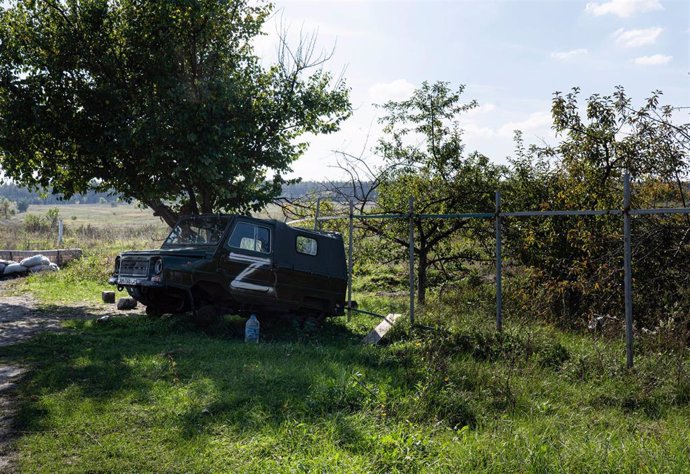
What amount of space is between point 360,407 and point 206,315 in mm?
4951

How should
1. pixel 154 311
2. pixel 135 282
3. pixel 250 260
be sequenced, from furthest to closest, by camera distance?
pixel 154 311
pixel 250 260
pixel 135 282

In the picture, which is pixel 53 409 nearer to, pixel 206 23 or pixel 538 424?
pixel 538 424

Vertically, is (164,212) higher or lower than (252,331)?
higher

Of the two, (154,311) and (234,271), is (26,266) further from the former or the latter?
(234,271)

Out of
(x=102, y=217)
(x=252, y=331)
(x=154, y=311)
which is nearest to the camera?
(x=252, y=331)

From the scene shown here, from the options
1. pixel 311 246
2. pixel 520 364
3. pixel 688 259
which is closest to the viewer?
pixel 520 364

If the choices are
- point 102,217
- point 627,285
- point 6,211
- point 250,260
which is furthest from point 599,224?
point 102,217

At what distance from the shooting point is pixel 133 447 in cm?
495

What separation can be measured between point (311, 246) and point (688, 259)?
617 centimetres

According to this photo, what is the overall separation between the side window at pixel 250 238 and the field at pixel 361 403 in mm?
1694

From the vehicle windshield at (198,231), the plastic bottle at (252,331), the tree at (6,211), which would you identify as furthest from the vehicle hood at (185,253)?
the tree at (6,211)

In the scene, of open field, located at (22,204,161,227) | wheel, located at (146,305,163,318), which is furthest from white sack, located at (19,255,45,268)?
open field, located at (22,204,161,227)

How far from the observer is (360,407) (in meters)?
5.66

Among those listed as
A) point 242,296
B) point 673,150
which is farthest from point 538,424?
point 673,150
